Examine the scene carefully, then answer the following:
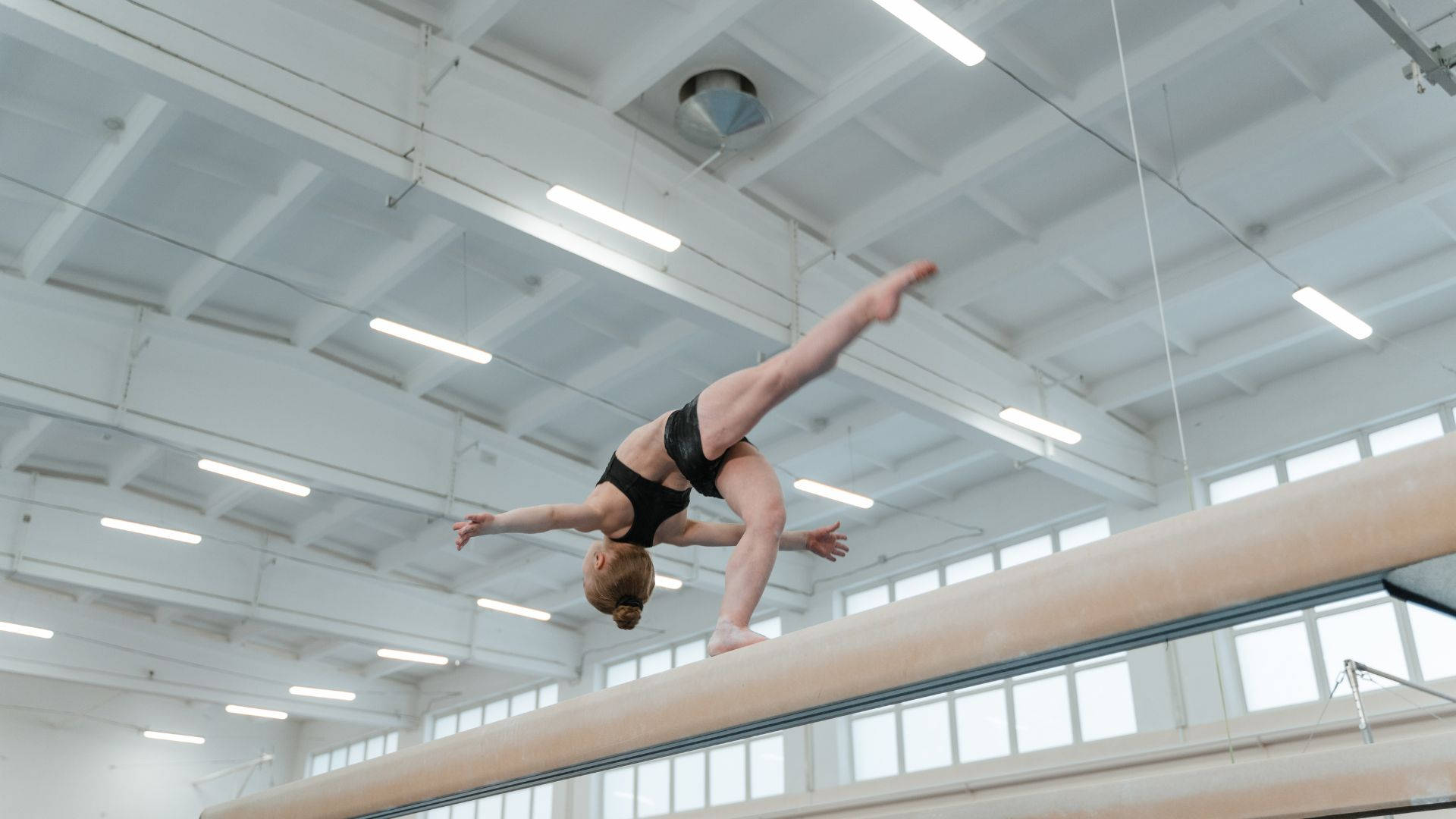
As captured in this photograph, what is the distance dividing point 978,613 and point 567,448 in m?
11.0

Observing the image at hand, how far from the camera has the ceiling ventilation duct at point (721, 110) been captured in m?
8.05

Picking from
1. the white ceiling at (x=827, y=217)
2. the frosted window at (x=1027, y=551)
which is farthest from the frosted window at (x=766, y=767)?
the white ceiling at (x=827, y=217)

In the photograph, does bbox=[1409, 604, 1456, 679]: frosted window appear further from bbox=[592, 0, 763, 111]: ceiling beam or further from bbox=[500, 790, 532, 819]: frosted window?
bbox=[500, 790, 532, 819]: frosted window

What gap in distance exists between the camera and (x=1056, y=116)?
323 inches

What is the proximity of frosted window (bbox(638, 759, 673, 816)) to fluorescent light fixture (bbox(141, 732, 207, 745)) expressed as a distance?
9156 millimetres

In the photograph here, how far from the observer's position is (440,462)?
40.0 feet

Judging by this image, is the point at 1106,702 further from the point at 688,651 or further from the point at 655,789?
the point at 655,789

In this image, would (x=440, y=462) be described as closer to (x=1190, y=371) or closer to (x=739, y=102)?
(x=739, y=102)

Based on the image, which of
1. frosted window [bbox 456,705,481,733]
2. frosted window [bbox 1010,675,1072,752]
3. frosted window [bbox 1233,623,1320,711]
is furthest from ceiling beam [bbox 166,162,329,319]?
frosted window [bbox 456,705,481,733]

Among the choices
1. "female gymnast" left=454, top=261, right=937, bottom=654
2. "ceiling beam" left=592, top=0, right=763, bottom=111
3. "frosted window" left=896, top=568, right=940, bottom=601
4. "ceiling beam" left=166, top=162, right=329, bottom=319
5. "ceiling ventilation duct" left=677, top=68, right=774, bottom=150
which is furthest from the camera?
"frosted window" left=896, top=568, right=940, bottom=601

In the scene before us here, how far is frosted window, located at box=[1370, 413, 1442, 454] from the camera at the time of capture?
1053 cm

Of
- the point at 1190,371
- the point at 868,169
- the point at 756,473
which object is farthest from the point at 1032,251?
the point at 756,473

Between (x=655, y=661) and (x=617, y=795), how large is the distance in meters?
1.94

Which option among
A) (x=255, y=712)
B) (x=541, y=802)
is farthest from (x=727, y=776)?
(x=255, y=712)
